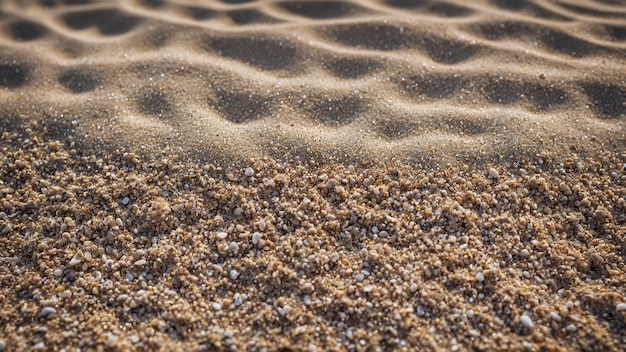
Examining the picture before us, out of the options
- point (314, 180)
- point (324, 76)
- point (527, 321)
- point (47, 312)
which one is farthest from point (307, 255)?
point (324, 76)

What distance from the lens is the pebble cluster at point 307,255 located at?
1.58 meters

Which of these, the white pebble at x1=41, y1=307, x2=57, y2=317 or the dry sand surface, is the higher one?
the dry sand surface

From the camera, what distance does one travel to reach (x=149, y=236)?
6.07 ft

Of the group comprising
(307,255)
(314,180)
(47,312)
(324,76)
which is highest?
(324,76)

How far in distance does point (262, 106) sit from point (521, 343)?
5.03ft

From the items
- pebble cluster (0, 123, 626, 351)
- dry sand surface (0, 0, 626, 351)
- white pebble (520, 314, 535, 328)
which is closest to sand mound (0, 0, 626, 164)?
dry sand surface (0, 0, 626, 351)

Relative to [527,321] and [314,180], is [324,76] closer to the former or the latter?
[314,180]

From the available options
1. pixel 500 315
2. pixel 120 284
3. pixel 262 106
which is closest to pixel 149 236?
pixel 120 284

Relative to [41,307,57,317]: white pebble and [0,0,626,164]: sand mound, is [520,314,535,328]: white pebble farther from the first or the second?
[41,307,57,317]: white pebble

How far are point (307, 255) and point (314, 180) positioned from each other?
0.38m

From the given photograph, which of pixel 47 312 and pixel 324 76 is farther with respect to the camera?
pixel 324 76

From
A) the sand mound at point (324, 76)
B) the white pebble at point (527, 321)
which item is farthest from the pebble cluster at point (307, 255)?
the sand mound at point (324, 76)

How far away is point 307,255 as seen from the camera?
176 cm

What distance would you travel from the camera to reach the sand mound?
216 centimetres
